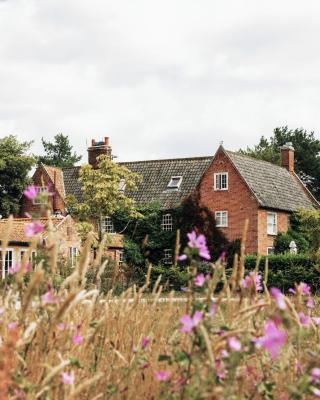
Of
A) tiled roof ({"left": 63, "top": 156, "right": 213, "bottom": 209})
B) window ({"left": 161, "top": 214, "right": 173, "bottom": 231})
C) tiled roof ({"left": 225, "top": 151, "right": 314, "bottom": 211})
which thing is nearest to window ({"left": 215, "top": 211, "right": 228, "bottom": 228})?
tiled roof ({"left": 225, "top": 151, "right": 314, "bottom": 211})

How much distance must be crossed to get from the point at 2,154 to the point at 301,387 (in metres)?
60.3

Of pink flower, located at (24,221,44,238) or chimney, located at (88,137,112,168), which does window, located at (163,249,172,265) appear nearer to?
chimney, located at (88,137,112,168)

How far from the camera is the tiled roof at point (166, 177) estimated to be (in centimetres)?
5184

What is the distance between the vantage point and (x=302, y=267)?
3756cm

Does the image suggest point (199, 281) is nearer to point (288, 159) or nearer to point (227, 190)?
point (227, 190)

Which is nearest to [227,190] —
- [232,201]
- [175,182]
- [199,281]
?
[232,201]

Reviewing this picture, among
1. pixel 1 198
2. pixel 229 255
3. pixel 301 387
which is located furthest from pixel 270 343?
pixel 1 198

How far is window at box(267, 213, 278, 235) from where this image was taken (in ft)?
165

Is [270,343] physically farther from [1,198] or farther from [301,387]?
[1,198]

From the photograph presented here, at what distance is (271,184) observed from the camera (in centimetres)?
5322

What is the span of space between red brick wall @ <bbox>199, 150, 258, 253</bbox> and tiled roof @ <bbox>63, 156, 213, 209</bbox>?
1.44 meters

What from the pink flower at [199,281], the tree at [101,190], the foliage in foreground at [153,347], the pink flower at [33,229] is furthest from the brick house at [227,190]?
the pink flower at [33,229]

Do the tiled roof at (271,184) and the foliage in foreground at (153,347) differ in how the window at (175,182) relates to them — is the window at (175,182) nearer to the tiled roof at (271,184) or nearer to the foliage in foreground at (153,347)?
the tiled roof at (271,184)

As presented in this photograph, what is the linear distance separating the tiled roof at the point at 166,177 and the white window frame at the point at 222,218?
2693mm
